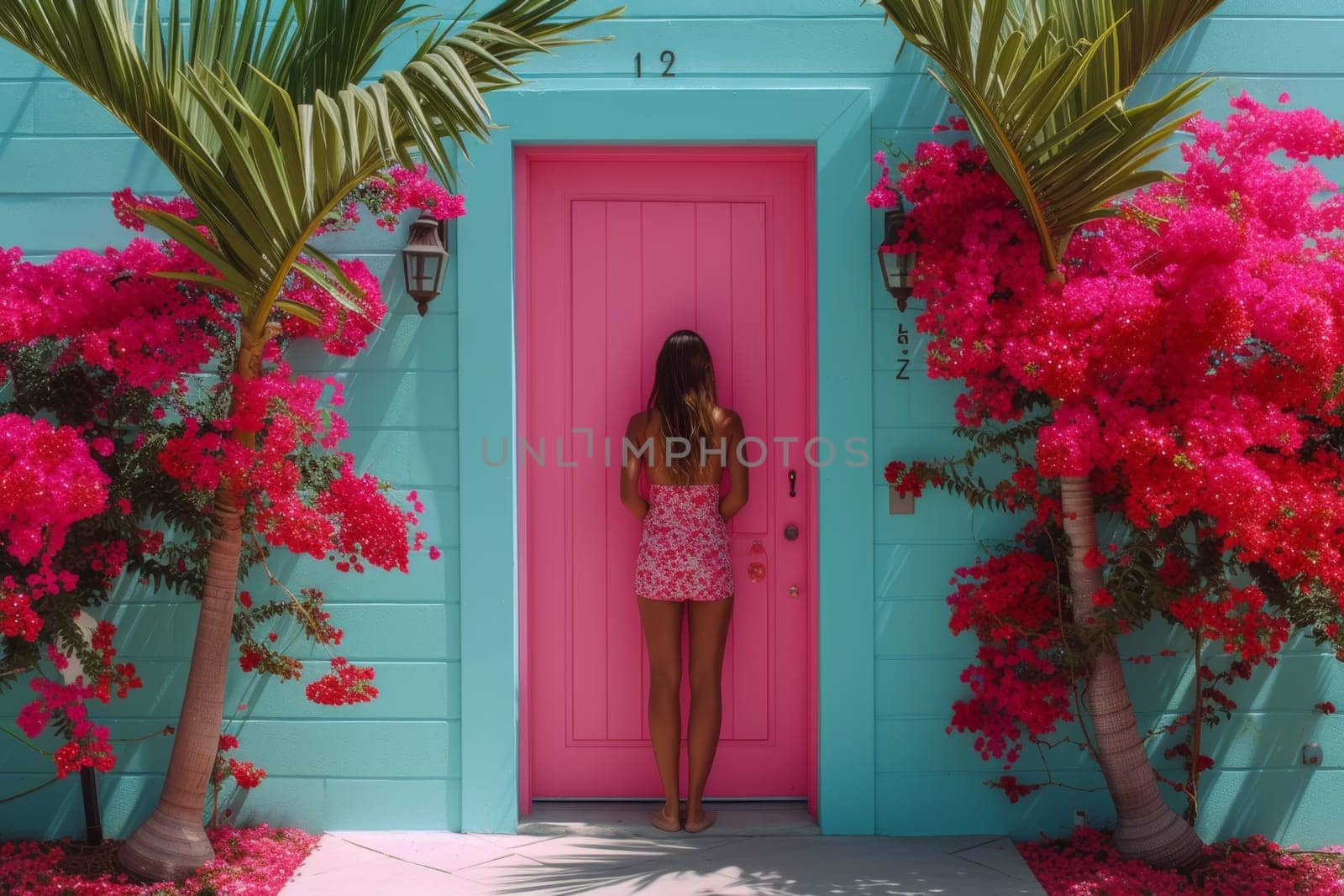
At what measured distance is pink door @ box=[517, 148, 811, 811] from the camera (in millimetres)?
3951

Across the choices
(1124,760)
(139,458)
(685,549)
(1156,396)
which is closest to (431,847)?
(685,549)

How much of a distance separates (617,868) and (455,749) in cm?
72

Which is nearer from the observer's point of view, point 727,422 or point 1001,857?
point 1001,857

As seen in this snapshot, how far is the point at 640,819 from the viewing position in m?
3.90

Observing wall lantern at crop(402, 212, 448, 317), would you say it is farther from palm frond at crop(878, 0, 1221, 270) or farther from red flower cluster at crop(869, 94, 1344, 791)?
palm frond at crop(878, 0, 1221, 270)

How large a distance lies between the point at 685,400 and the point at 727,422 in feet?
0.61

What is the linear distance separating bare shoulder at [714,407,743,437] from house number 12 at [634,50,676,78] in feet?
3.84

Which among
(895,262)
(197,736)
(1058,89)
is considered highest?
(1058,89)

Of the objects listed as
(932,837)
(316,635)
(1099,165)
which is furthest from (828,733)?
(1099,165)

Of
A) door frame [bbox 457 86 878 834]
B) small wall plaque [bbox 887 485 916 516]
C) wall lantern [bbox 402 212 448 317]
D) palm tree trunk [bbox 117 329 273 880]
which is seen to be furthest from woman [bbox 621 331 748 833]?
palm tree trunk [bbox 117 329 273 880]

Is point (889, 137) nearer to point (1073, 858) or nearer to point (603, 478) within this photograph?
point (603, 478)

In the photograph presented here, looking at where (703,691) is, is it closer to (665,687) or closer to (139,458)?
(665,687)

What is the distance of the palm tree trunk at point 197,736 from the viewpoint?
3.27m

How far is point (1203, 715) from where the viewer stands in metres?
3.70
